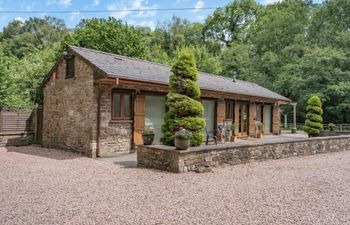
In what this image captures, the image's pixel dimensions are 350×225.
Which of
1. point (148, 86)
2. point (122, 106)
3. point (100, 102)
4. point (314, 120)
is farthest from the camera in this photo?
point (314, 120)

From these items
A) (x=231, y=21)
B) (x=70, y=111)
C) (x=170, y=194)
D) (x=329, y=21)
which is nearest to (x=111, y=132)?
(x=70, y=111)

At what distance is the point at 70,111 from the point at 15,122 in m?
4.00

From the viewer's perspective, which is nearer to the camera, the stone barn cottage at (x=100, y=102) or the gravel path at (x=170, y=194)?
the gravel path at (x=170, y=194)

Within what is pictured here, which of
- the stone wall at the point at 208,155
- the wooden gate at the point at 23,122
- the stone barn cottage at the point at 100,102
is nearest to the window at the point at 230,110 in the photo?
the stone barn cottage at the point at 100,102

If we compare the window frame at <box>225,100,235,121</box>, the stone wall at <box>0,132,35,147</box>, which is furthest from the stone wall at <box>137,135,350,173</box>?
the stone wall at <box>0,132,35,147</box>

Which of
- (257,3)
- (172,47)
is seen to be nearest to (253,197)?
(172,47)

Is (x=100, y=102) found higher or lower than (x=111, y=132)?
higher

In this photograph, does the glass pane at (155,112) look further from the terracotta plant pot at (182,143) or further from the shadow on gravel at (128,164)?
the terracotta plant pot at (182,143)

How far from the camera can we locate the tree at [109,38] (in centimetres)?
2302

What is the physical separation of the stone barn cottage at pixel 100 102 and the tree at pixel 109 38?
10238mm

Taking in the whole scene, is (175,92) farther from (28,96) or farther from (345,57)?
(345,57)

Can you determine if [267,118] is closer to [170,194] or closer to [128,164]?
[128,164]

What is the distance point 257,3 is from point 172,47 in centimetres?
1646

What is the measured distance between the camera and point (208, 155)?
8305 millimetres
